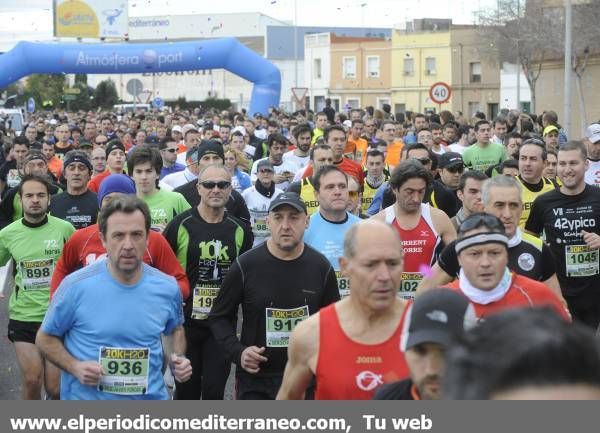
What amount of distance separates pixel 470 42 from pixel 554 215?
6935 cm

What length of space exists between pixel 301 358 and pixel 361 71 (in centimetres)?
8402

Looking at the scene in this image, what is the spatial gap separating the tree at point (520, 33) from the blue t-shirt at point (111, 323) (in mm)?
40745

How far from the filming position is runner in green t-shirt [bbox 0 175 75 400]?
7703 mm

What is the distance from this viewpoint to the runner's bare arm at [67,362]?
17.6 ft

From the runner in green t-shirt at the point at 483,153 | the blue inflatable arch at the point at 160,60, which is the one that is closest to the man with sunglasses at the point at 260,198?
the runner in green t-shirt at the point at 483,153

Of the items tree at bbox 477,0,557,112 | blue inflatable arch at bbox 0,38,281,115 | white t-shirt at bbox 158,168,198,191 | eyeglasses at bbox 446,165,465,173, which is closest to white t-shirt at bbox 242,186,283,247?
white t-shirt at bbox 158,168,198,191

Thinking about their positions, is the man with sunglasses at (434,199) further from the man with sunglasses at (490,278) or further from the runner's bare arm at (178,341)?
the man with sunglasses at (490,278)

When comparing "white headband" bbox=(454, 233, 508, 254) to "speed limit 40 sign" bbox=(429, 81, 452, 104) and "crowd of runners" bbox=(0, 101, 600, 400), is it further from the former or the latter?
"speed limit 40 sign" bbox=(429, 81, 452, 104)

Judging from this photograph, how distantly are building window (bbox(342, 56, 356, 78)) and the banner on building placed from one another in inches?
1171

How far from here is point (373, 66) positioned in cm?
8675

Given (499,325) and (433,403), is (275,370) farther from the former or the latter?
(499,325)

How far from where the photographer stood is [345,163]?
12680 millimetres

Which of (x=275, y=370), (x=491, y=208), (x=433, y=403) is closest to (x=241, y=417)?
(x=433, y=403)

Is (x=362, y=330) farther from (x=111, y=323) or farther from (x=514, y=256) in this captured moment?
(x=514, y=256)
